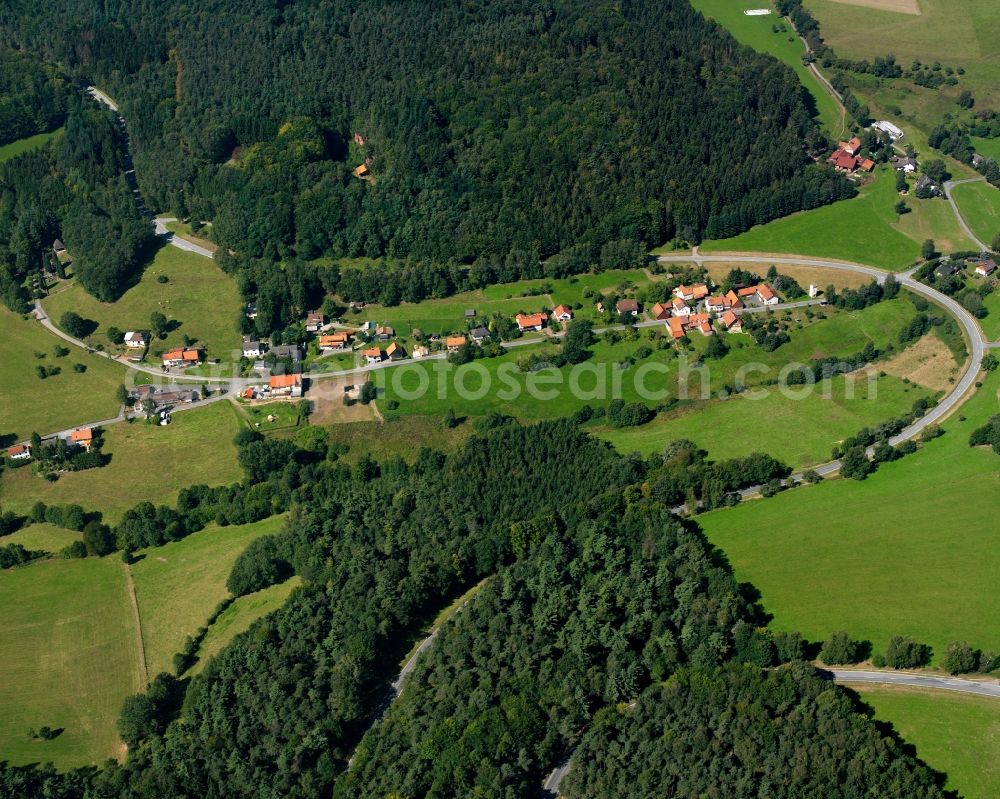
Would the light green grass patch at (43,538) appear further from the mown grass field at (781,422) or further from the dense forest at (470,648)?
the mown grass field at (781,422)

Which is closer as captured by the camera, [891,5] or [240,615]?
[240,615]

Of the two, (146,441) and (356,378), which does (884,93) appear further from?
(146,441)

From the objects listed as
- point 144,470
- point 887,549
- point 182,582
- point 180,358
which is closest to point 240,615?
point 182,582

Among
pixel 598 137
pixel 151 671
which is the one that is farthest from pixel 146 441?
pixel 598 137

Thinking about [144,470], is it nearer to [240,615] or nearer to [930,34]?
[240,615]

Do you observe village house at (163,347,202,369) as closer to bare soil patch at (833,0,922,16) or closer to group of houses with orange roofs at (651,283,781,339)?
group of houses with orange roofs at (651,283,781,339)

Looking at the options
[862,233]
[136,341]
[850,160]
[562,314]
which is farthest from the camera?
[850,160]

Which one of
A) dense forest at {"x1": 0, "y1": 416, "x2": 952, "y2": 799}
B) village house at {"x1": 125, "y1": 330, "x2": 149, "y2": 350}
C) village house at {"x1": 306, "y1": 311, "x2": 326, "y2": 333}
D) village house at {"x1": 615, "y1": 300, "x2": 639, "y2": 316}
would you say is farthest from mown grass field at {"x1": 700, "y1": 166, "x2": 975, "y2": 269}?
village house at {"x1": 125, "y1": 330, "x2": 149, "y2": 350}
